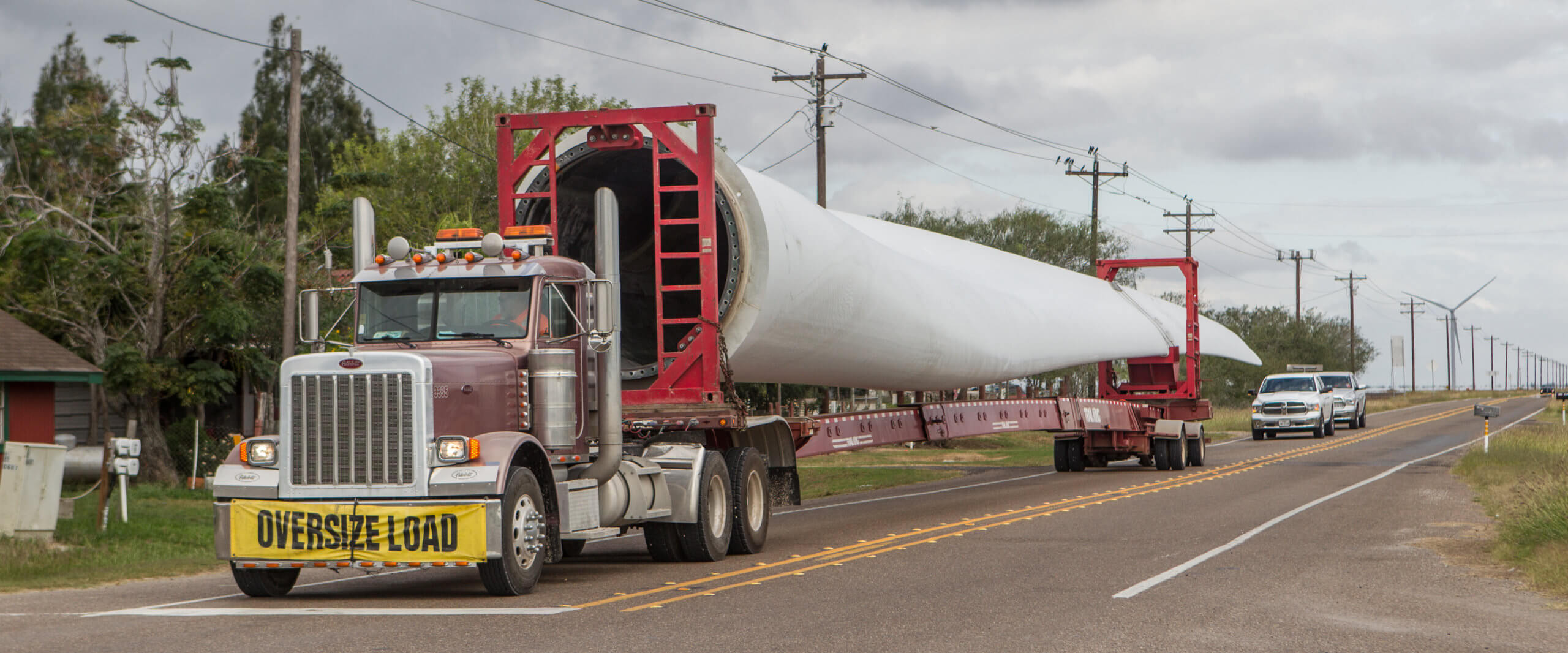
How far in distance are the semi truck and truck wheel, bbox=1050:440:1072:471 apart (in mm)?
13727

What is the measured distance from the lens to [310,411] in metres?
10.2

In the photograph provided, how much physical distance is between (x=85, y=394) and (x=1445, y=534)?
2502 centimetres

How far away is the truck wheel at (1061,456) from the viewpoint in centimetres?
2922

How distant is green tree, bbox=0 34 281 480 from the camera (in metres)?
24.6

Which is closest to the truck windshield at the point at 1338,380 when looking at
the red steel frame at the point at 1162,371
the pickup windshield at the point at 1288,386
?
the pickup windshield at the point at 1288,386

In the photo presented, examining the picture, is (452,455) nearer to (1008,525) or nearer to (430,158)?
(1008,525)

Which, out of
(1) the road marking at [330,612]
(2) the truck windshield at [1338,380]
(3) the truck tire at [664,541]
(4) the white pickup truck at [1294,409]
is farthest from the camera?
(2) the truck windshield at [1338,380]

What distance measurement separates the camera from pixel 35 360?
75.7 feet

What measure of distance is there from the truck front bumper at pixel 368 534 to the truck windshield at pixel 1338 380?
46.1 meters

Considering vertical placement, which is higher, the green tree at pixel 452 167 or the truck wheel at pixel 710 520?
the green tree at pixel 452 167

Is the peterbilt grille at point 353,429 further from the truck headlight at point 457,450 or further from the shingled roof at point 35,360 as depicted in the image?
the shingled roof at point 35,360

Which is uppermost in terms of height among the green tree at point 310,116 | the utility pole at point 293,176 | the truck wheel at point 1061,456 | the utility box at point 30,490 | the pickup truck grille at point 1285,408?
the green tree at point 310,116

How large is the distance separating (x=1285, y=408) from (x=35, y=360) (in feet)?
116

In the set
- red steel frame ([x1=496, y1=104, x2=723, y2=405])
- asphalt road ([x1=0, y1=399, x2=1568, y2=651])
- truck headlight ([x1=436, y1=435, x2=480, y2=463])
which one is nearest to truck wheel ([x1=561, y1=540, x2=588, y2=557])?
asphalt road ([x1=0, y1=399, x2=1568, y2=651])
